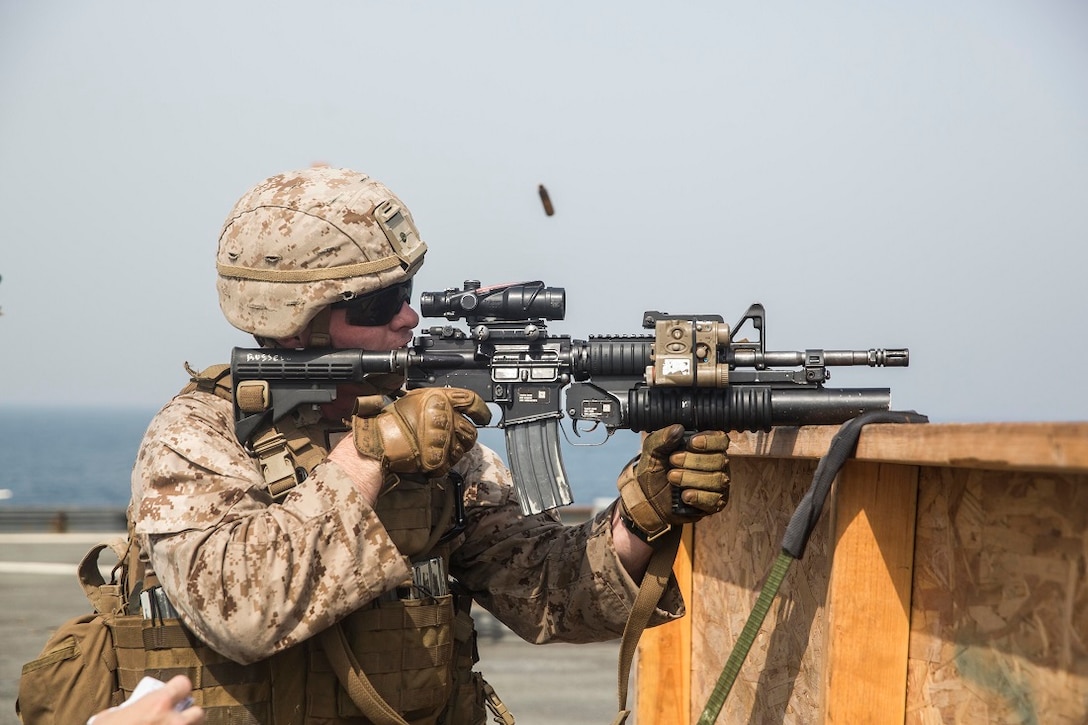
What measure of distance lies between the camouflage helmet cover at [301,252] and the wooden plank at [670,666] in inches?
59.9

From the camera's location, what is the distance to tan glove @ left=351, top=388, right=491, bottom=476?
137 inches

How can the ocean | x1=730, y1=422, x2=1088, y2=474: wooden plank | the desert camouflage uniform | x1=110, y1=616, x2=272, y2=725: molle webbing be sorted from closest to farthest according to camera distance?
x1=730, y1=422, x2=1088, y2=474: wooden plank < the desert camouflage uniform < x1=110, y1=616, x2=272, y2=725: molle webbing < the ocean

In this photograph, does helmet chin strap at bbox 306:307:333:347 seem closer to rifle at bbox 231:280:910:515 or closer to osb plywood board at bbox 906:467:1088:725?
rifle at bbox 231:280:910:515

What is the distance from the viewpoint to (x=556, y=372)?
4059mm

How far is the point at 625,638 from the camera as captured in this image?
3.72 m

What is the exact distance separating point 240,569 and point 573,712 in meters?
5.92

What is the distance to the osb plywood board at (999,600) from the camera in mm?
2021

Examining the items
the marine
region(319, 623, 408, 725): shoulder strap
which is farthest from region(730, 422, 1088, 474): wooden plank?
region(319, 623, 408, 725): shoulder strap

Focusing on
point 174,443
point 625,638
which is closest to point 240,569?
point 174,443

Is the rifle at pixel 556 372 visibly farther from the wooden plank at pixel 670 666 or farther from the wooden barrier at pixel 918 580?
the wooden plank at pixel 670 666

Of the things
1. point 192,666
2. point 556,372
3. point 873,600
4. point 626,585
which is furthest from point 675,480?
point 192,666

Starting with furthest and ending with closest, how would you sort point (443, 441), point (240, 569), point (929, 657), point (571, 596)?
1. point (571, 596)
2. point (443, 441)
3. point (240, 569)
4. point (929, 657)

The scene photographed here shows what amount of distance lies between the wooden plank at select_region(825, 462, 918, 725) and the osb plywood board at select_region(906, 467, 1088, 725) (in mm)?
29

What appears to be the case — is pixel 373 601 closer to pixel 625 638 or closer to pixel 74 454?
pixel 625 638
